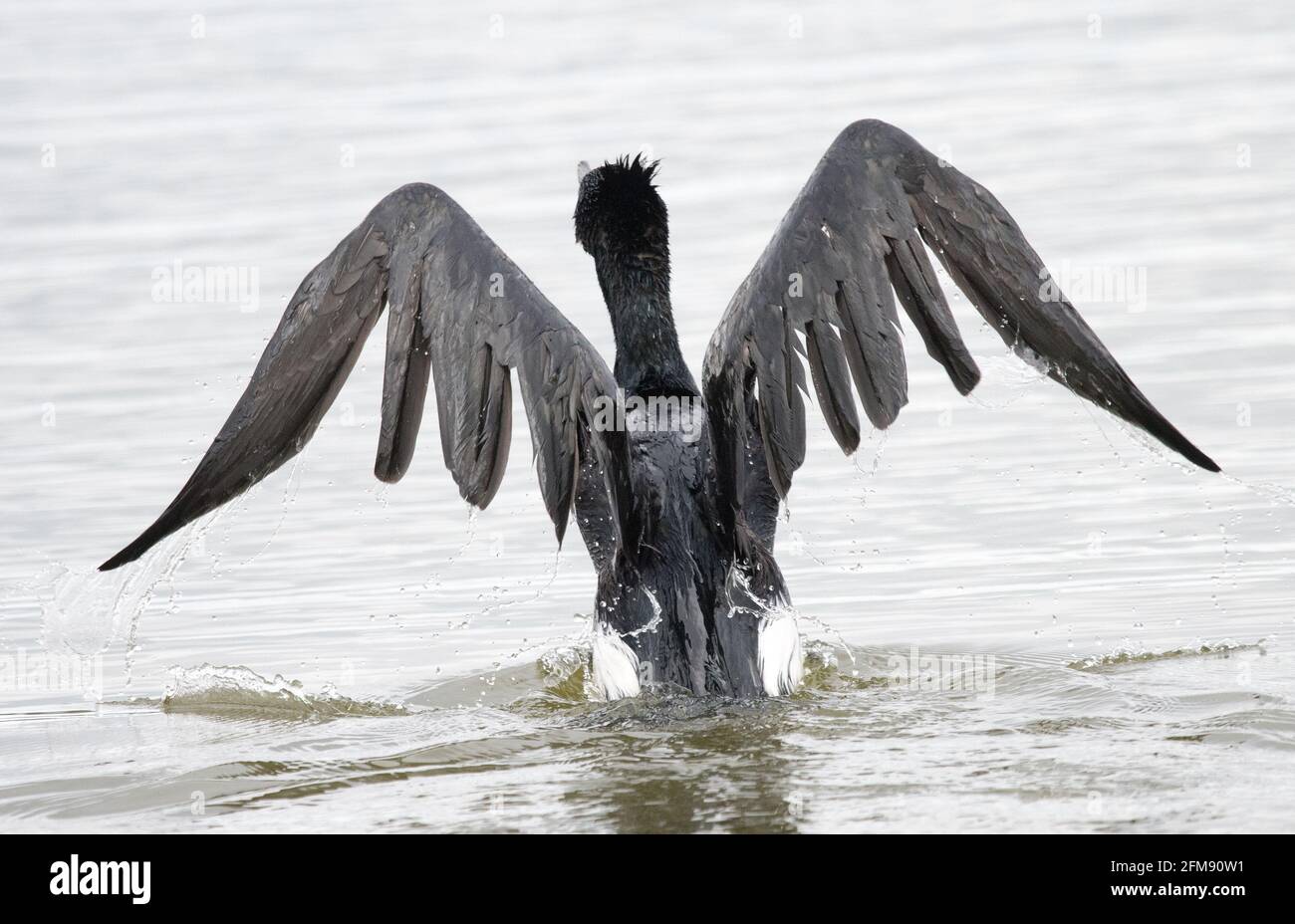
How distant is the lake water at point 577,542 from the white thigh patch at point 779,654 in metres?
0.25

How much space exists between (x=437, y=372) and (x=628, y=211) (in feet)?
3.77

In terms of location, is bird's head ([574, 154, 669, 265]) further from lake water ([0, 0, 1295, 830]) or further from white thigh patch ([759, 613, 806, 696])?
white thigh patch ([759, 613, 806, 696])

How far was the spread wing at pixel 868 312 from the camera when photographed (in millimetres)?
6855

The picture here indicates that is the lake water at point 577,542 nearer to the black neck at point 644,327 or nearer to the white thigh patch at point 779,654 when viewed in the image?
the white thigh patch at point 779,654

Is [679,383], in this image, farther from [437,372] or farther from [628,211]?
[437,372]

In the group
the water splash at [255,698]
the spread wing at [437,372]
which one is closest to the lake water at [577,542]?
the water splash at [255,698]

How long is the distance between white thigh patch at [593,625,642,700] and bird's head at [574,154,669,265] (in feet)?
5.28

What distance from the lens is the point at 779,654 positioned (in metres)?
7.09

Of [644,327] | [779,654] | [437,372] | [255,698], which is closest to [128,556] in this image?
[255,698]
